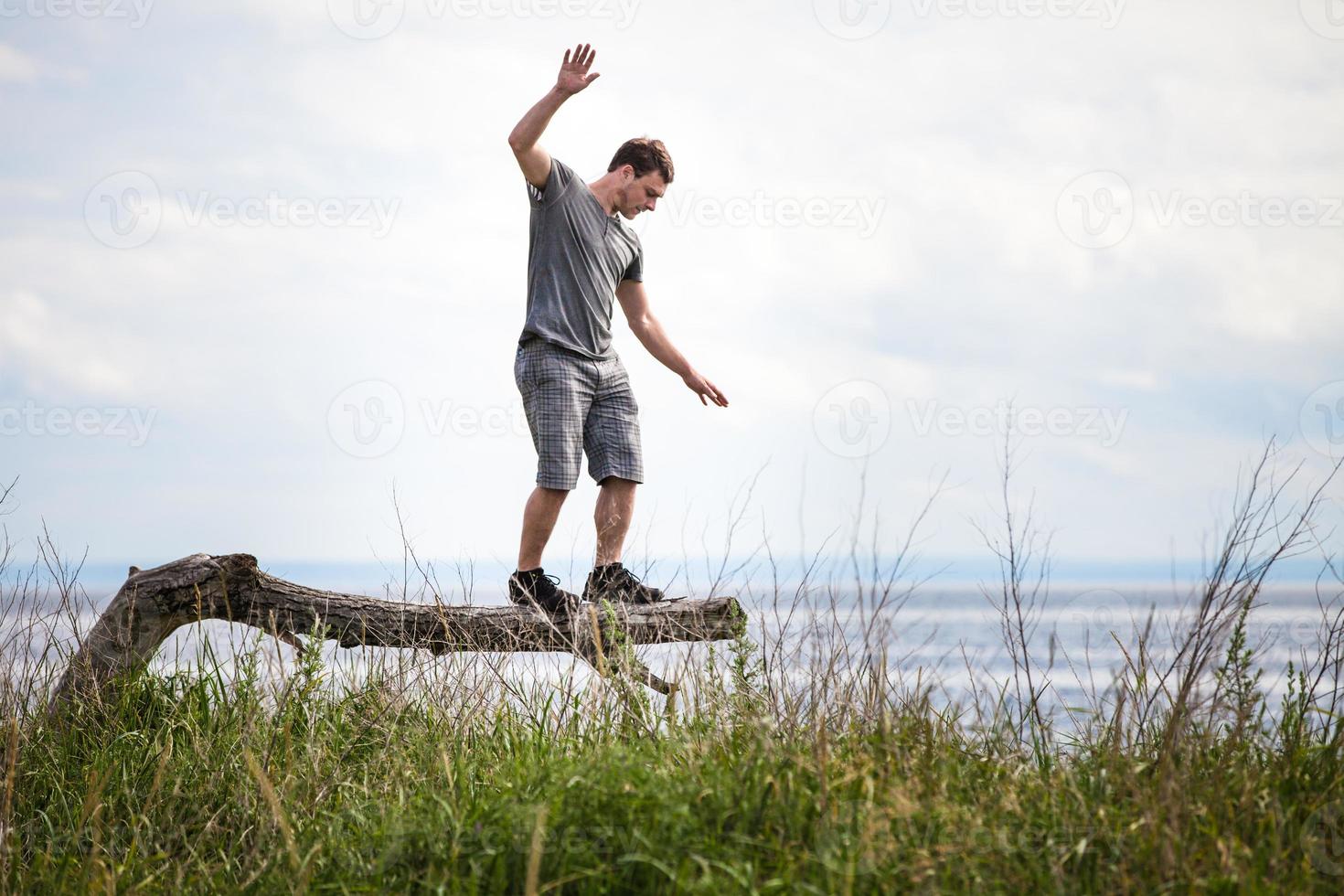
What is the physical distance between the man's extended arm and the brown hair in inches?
25.5

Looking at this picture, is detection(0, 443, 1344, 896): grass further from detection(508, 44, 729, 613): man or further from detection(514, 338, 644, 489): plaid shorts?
detection(514, 338, 644, 489): plaid shorts

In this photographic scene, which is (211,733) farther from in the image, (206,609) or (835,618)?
(835,618)

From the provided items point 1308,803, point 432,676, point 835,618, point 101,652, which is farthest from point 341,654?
point 1308,803

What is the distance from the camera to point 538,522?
520cm

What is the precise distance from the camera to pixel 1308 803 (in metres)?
3.00

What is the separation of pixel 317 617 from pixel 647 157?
2.79 metres

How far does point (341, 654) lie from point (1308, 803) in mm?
3929

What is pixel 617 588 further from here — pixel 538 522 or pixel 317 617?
pixel 317 617

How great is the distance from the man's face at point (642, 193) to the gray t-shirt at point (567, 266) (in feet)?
0.53

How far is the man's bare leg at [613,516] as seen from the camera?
5426 millimetres

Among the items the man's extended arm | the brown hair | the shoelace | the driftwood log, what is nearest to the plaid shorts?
the man's extended arm

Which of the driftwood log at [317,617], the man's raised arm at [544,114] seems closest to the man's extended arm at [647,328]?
the man's raised arm at [544,114]

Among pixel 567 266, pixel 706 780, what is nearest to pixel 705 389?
pixel 567 266

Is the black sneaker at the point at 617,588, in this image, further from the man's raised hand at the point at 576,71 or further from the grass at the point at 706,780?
the man's raised hand at the point at 576,71
